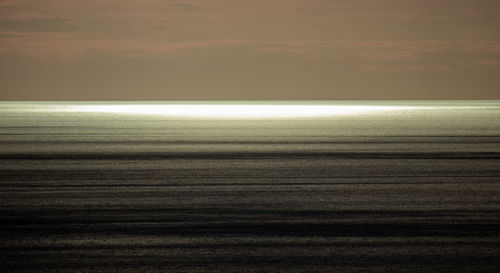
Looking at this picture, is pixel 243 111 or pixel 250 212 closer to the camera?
pixel 250 212

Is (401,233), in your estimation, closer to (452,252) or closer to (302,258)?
(452,252)

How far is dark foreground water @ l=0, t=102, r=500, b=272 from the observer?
30.7 ft

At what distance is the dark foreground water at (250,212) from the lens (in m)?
9.34

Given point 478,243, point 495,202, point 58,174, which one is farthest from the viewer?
point 58,174

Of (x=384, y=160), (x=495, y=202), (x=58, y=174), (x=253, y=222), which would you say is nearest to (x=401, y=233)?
(x=253, y=222)

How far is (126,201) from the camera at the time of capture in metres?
14.1

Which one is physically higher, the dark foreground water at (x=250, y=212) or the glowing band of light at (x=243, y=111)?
the dark foreground water at (x=250, y=212)

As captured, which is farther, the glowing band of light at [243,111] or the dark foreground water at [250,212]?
the glowing band of light at [243,111]

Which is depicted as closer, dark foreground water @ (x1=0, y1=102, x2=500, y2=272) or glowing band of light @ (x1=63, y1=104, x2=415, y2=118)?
dark foreground water @ (x1=0, y1=102, x2=500, y2=272)

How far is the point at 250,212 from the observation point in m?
12.8

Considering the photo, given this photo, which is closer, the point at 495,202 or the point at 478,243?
the point at 478,243

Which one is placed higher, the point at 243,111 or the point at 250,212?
the point at 250,212

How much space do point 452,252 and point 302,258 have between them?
1.49 meters

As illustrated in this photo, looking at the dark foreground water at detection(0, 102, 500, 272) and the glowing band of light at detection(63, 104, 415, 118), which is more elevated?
the dark foreground water at detection(0, 102, 500, 272)
